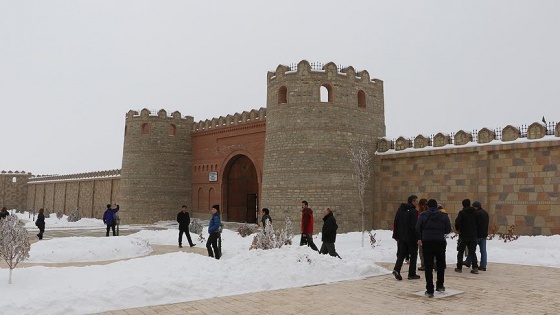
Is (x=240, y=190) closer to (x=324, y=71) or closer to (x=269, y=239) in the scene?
(x=324, y=71)

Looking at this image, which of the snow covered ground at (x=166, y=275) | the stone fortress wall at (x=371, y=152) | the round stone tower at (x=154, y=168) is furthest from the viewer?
the round stone tower at (x=154, y=168)

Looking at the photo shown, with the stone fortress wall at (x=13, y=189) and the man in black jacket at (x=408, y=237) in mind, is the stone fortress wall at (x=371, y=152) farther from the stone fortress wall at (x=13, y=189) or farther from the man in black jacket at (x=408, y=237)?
the stone fortress wall at (x=13, y=189)

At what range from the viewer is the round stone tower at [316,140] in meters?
20.8

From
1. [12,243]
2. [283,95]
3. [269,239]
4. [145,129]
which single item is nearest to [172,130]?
[145,129]

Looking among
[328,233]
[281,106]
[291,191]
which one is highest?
[281,106]

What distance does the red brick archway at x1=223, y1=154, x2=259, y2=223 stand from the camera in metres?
28.8

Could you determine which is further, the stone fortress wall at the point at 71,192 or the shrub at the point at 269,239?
the stone fortress wall at the point at 71,192

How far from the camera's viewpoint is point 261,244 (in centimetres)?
1197

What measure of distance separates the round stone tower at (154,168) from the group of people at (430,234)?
78.8ft

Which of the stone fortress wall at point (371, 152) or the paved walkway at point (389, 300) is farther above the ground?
the stone fortress wall at point (371, 152)

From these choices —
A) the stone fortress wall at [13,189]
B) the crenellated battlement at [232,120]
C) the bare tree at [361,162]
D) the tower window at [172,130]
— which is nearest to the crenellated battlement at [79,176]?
the stone fortress wall at [13,189]

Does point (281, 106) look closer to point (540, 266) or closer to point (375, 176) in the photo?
point (375, 176)

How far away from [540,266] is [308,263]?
20.9 feet

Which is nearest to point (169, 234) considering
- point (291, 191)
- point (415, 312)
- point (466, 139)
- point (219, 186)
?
point (291, 191)
